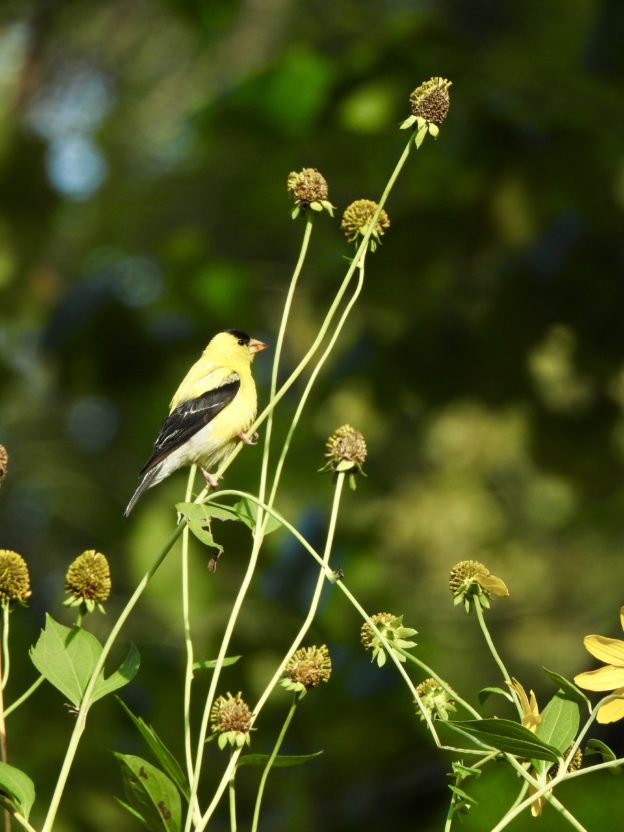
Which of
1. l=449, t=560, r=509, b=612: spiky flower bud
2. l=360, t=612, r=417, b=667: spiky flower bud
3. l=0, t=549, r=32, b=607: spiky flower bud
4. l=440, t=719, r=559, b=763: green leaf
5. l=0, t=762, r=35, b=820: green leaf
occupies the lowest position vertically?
l=0, t=762, r=35, b=820: green leaf

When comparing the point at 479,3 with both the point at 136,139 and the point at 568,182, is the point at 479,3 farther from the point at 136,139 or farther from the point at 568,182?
the point at 136,139

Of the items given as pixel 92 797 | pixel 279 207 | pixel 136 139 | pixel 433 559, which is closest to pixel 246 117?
pixel 279 207

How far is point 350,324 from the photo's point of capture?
13.6 feet

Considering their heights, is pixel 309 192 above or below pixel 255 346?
below

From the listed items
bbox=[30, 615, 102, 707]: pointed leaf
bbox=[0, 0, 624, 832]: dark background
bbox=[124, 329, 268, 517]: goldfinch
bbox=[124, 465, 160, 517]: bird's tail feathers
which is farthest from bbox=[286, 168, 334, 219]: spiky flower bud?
bbox=[0, 0, 624, 832]: dark background

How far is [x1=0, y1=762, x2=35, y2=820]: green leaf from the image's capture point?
0.56 m

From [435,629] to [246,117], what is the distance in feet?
5.21

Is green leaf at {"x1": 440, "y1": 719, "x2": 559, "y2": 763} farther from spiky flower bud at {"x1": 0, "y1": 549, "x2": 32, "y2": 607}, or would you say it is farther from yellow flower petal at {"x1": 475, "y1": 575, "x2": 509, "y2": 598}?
spiky flower bud at {"x1": 0, "y1": 549, "x2": 32, "y2": 607}

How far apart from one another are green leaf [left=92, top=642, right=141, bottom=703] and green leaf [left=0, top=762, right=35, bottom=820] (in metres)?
0.07

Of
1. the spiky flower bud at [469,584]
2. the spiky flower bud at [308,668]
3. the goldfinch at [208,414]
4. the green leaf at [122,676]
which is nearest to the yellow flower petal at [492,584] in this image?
the spiky flower bud at [469,584]

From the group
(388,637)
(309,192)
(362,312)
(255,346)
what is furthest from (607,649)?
(362,312)

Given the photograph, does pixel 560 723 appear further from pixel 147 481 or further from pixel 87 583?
pixel 147 481

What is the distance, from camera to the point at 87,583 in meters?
0.70

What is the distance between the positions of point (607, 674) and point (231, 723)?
0.20m
